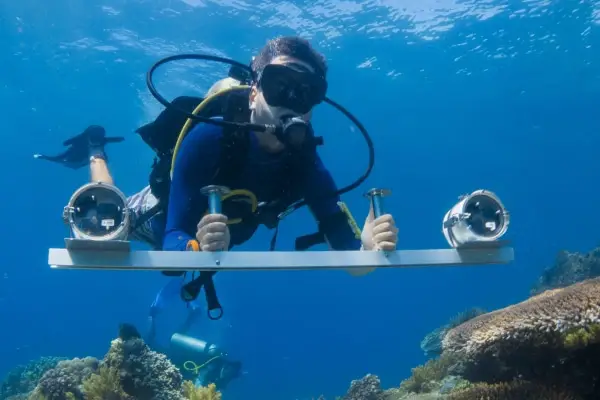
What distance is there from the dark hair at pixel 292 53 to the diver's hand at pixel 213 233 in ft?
6.25

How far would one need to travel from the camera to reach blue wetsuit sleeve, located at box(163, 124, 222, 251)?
4129 millimetres

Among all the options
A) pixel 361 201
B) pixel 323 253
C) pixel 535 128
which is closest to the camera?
pixel 323 253

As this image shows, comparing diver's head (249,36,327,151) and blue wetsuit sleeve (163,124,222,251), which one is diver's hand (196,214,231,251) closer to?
blue wetsuit sleeve (163,124,222,251)

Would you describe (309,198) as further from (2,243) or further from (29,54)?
(2,243)

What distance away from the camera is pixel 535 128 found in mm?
50938

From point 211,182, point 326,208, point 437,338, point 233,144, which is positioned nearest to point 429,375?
point 437,338

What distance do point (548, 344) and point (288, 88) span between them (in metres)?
2.94

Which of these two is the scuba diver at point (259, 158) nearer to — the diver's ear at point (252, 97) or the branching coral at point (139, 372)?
the diver's ear at point (252, 97)

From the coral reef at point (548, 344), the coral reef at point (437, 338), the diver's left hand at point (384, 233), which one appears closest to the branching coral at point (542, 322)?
the coral reef at point (548, 344)

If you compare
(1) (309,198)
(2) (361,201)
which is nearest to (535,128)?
(2) (361,201)

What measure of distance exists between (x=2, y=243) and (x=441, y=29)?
96.2 metres

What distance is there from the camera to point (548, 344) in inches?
139

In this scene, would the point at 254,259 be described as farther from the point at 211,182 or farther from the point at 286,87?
the point at 286,87

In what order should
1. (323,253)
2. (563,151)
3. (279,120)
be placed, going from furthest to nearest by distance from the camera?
(563,151), (279,120), (323,253)
